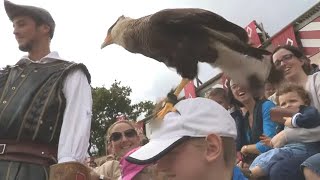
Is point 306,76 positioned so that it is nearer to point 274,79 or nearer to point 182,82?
point 274,79

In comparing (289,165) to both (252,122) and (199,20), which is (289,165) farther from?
(199,20)

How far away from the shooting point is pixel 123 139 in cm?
395

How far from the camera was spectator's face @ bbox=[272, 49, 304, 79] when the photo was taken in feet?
11.5

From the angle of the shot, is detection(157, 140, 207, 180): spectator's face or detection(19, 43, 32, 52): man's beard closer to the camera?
detection(157, 140, 207, 180): spectator's face

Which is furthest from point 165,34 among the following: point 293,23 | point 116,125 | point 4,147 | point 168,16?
point 293,23

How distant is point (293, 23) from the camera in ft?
35.6

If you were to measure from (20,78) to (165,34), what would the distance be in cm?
130

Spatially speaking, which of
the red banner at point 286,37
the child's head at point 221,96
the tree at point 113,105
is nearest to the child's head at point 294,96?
the child's head at point 221,96

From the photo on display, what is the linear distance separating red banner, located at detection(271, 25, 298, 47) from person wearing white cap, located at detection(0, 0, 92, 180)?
812cm

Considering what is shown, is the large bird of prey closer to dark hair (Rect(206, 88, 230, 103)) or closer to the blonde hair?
dark hair (Rect(206, 88, 230, 103))

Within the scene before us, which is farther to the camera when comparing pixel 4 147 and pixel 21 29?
pixel 21 29

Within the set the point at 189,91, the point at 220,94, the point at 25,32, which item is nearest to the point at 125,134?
the point at 220,94

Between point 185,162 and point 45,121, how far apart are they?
1.16 metres

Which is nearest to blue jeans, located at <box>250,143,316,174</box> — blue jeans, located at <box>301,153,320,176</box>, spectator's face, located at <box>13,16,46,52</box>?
blue jeans, located at <box>301,153,320,176</box>
